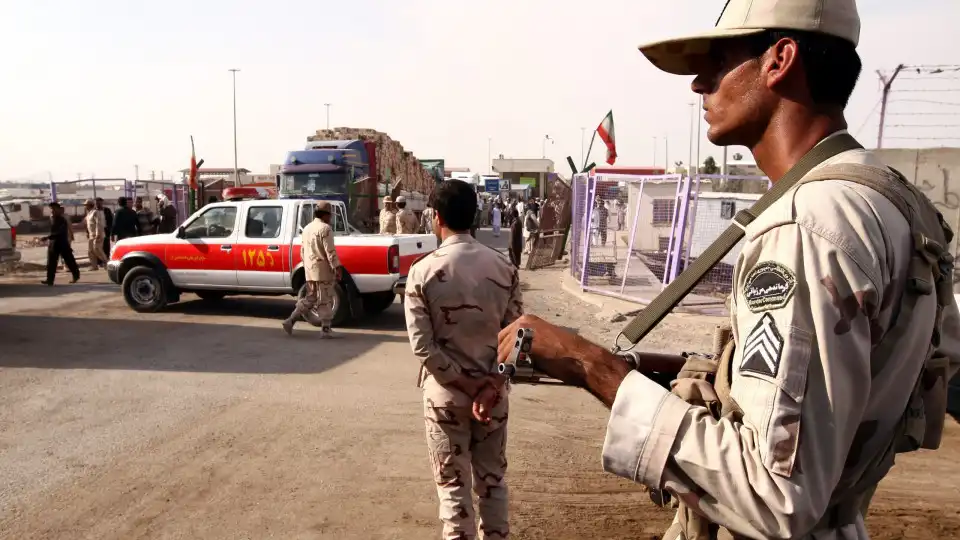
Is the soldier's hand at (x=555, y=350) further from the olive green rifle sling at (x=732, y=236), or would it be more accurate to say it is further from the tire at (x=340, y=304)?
the tire at (x=340, y=304)

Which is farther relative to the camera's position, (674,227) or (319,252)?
(674,227)

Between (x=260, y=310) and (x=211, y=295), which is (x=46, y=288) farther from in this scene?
(x=260, y=310)

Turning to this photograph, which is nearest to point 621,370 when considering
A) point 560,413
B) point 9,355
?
point 560,413

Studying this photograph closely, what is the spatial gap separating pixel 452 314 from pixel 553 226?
615 inches

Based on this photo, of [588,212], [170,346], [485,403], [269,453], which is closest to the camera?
[485,403]

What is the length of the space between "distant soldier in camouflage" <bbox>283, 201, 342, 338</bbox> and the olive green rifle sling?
753cm

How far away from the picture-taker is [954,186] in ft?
34.1

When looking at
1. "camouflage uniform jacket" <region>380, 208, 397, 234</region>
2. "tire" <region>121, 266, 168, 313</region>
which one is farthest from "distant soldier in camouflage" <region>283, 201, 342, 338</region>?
"camouflage uniform jacket" <region>380, 208, 397, 234</region>

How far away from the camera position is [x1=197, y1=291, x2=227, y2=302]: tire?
37.2 feet

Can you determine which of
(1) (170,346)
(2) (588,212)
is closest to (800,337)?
(1) (170,346)

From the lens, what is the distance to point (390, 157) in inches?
948

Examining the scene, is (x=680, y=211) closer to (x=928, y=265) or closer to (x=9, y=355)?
(x=9, y=355)

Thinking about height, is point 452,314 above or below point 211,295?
above

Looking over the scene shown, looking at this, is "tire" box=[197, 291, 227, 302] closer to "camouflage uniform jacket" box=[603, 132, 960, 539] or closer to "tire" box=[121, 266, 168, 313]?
"tire" box=[121, 266, 168, 313]
